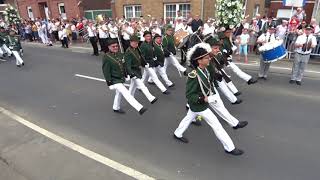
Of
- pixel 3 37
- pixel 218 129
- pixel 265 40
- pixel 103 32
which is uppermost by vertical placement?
pixel 265 40

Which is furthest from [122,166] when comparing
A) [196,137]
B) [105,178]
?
[196,137]

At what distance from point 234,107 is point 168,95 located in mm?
2151

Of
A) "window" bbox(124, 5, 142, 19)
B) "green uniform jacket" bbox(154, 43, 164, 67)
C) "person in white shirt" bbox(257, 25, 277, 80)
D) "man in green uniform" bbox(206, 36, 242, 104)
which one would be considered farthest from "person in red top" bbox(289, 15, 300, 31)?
"window" bbox(124, 5, 142, 19)

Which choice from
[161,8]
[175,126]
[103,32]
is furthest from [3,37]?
[175,126]

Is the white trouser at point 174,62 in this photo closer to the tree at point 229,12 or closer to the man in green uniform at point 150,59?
the man in green uniform at point 150,59

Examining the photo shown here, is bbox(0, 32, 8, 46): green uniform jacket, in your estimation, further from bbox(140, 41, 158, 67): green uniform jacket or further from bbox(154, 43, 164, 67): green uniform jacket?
bbox(154, 43, 164, 67): green uniform jacket

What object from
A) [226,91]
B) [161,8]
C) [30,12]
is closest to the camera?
[226,91]

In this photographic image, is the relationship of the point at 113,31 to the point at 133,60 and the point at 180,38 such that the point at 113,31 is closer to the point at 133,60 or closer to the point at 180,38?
the point at 180,38

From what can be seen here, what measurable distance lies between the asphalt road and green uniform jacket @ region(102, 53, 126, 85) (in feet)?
3.38

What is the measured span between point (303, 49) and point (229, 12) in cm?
531

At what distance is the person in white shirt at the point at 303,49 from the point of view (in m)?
8.80

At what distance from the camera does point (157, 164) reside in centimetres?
499

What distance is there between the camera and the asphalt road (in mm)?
4836

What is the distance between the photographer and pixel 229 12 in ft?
44.2
